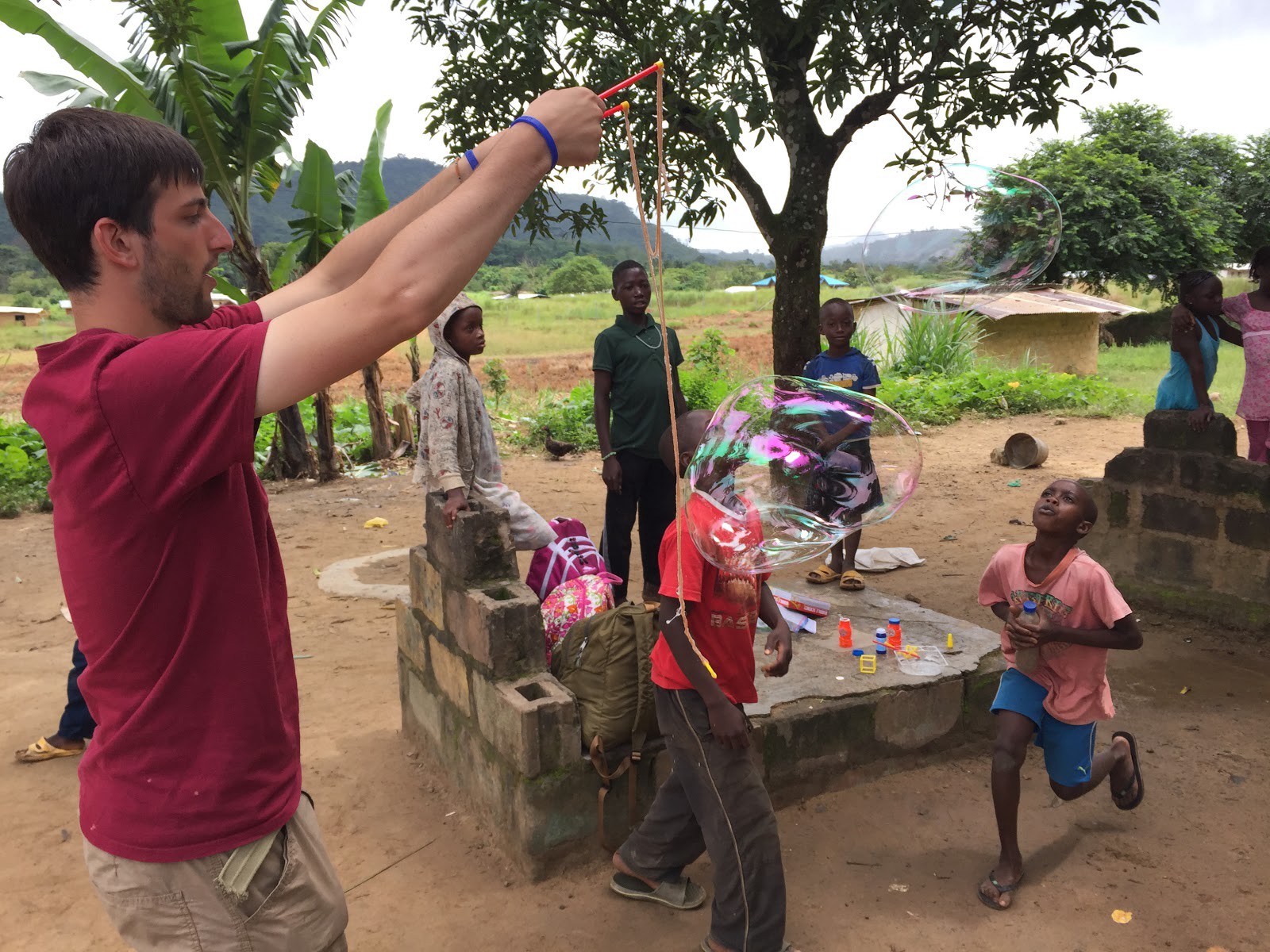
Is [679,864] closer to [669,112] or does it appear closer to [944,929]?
[944,929]

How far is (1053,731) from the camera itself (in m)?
3.39

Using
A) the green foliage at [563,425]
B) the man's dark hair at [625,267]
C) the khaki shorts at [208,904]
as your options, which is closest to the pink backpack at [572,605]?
the man's dark hair at [625,267]

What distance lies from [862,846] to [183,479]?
10.3 feet

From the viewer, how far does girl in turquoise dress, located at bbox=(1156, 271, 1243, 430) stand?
18.6ft

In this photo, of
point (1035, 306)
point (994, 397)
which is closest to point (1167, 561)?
point (994, 397)

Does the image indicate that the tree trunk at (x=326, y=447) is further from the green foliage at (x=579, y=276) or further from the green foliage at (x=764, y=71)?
the green foliage at (x=579, y=276)

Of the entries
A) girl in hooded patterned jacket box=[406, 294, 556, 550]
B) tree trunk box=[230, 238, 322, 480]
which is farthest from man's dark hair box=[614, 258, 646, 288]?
tree trunk box=[230, 238, 322, 480]

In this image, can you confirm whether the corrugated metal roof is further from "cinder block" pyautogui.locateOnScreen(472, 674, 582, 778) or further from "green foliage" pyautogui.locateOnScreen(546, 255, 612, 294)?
"cinder block" pyautogui.locateOnScreen(472, 674, 582, 778)

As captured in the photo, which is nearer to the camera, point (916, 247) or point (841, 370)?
point (916, 247)

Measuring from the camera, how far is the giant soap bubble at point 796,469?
287cm

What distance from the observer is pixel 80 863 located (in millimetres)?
3727

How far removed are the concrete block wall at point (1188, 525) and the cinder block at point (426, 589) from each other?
4.65m

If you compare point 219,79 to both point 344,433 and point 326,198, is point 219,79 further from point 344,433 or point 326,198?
point 344,433

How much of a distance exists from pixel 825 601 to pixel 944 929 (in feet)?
7.21
